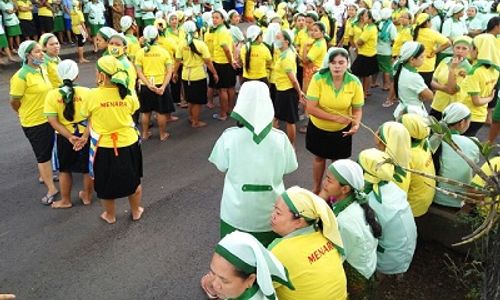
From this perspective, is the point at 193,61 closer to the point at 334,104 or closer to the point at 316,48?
the point at 316,48

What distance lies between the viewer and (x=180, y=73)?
8.12 meters

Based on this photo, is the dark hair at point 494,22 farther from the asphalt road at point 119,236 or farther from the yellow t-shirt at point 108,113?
the yellow t-shirt at point 108,113

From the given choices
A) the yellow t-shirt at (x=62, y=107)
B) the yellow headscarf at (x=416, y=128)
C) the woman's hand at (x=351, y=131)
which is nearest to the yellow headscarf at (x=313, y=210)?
the yellow headscarf at (x=416, y=128)

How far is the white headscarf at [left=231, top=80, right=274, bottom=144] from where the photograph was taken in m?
3.06

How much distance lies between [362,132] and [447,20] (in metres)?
3.51

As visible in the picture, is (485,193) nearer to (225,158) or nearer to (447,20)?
(225,158)

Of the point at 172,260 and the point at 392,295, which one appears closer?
the point at 392,295

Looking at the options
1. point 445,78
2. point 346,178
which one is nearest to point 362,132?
point 445,78

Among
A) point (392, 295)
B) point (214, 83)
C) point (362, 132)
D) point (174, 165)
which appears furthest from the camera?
point (214, 83)

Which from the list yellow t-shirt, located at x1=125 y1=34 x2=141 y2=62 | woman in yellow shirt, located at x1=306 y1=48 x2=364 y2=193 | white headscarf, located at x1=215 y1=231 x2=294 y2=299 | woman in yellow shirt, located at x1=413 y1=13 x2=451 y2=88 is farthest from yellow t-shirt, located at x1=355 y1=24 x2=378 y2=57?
white headscarf, located at x1=215 y1=231 x2=294 y2=299

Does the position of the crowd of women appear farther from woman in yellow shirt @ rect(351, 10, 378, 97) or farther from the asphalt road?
the asphalt road

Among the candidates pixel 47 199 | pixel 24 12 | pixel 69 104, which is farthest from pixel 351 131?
pixel 24 12

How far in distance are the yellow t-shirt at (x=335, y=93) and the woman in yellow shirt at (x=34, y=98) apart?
2918 millimetres

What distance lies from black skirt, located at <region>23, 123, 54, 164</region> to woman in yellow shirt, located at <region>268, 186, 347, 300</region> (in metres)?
3.54
